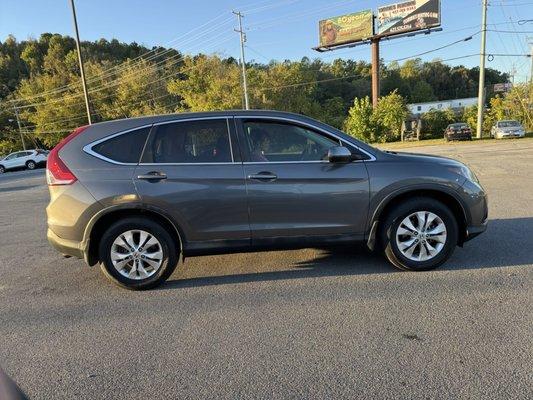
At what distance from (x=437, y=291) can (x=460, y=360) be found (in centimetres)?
121

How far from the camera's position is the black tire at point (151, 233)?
14.3ft

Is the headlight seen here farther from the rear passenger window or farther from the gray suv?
the rear passenger window

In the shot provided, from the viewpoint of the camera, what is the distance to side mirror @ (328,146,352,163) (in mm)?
4328

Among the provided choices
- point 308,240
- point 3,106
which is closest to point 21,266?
point 308,240

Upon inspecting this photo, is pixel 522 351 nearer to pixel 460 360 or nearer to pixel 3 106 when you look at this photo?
pixel 460 360

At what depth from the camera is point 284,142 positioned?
14.8 ft

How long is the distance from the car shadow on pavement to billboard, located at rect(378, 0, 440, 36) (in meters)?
43.1

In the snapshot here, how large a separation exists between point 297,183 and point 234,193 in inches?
25.9

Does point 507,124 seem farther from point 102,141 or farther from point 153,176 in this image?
→ point 102,141

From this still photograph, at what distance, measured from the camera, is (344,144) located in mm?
4520

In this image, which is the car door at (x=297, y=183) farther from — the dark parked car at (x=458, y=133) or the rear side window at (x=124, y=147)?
the dark parked car at (x=458, y=133)

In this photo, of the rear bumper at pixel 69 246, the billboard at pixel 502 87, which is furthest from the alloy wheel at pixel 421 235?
the billboard at pixel 502 87

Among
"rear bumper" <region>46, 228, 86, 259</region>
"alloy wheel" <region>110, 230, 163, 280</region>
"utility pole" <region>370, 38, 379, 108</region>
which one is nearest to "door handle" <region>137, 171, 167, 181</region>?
"alloy wheel" <region>110, 230, 163, 280</region>

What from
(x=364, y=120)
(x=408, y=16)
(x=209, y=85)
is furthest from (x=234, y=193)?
(x=209, y=85)
